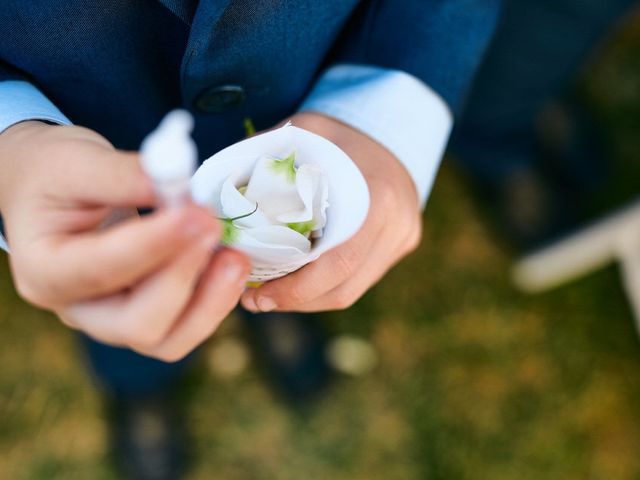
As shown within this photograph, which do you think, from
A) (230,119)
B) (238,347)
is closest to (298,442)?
(238,347)

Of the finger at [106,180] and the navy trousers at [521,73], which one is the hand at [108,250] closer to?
the finger at [106,180]

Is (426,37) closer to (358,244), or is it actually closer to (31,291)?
(358,244)

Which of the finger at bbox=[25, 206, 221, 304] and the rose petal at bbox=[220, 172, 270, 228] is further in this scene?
the rose petal at bbox=[220, 172, 270, 228]

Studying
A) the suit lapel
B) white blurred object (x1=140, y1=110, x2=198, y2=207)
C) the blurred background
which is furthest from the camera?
the blurred background

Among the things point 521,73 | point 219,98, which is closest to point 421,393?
point 521,73

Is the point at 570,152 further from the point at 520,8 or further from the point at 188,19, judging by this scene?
the point at 188,19

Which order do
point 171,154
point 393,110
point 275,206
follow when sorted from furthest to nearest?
1. point 393,110
2. point 275,206
3. point 171,154

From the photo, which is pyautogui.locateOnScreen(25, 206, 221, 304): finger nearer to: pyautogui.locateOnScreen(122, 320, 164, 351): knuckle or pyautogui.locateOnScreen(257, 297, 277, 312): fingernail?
pyautogui.locateOnScreen(122, 320, 164, 351): knuckle

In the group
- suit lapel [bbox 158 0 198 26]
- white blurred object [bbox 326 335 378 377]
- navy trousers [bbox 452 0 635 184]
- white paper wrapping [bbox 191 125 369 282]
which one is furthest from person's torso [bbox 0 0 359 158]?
white blurred object [bbox 326 335 378 377]
